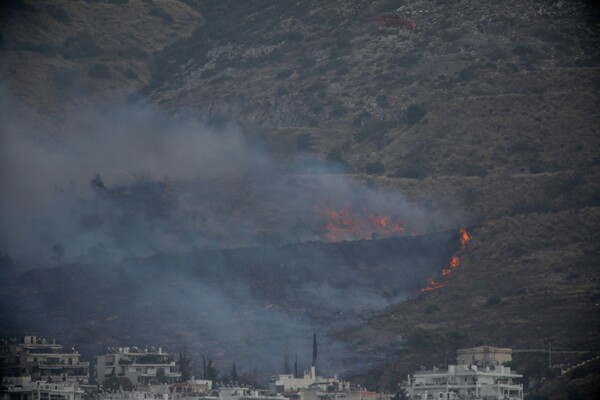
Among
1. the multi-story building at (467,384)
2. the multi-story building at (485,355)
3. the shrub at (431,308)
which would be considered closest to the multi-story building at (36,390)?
the multi-story building at (467,384)

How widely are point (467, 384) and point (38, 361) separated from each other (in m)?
37.8

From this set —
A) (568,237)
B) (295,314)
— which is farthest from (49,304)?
(568,237)

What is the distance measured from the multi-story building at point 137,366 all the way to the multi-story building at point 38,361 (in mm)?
1534

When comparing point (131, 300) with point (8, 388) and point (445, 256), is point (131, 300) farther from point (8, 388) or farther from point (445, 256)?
point (8, 388)

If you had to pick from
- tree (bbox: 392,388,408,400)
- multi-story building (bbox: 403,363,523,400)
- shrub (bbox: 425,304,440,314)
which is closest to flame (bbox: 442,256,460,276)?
shrub (bbox: 425,304,440,314)

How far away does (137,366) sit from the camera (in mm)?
171500

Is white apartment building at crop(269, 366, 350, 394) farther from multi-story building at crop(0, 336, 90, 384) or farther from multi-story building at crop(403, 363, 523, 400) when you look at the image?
multi-story building at crop(0, 336, 90, 384)

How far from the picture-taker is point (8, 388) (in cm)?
14950

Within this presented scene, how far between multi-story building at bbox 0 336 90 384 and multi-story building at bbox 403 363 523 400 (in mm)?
28663

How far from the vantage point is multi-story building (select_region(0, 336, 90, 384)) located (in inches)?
6703

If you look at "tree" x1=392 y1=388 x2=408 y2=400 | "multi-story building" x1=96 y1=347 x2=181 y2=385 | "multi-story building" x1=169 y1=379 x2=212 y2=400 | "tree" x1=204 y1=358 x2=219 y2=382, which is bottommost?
"tree" x1=392 y1=388 x2=408 y2=400

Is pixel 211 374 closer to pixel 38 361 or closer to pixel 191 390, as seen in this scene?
pixel 191 390

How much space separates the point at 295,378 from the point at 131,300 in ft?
123

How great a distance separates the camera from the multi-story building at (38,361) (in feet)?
559
